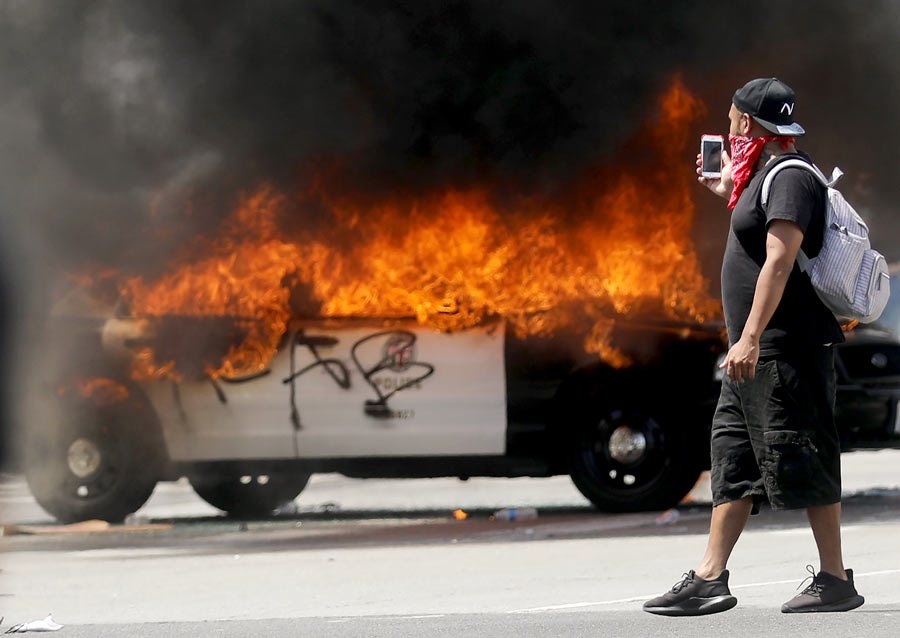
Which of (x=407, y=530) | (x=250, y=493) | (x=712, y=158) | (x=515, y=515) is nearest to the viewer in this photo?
(x=712, y=158)

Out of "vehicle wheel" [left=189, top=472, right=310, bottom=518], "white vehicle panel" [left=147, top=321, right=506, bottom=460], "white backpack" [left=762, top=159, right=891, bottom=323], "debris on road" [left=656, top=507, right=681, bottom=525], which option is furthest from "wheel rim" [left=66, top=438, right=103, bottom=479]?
"white backpack" [left=762, top=159, right=891, bottom=323]

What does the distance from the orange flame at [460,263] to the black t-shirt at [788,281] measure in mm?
4785

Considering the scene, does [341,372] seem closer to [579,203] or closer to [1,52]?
[579,203]

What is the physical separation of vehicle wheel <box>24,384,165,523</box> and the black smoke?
1.06 m

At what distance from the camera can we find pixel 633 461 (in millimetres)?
9883

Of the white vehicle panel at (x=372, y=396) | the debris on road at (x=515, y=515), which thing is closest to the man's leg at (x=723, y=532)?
the white vehicle panel at (x=372, y=396)

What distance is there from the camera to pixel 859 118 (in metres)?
12.7

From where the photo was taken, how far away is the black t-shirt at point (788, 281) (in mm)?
5035

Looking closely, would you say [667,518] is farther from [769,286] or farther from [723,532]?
[769,286]

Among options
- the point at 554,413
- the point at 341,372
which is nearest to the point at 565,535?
the point at 554,413

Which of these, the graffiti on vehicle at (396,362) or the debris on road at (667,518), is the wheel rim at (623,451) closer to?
the debris on road at (667,518)

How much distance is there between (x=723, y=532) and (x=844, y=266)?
928 mm

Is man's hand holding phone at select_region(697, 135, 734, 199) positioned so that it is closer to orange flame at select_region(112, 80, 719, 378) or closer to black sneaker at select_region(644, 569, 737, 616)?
black sneaker at select_region(644, 569, 737, 616)

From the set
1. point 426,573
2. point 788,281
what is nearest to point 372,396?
point 426,573
